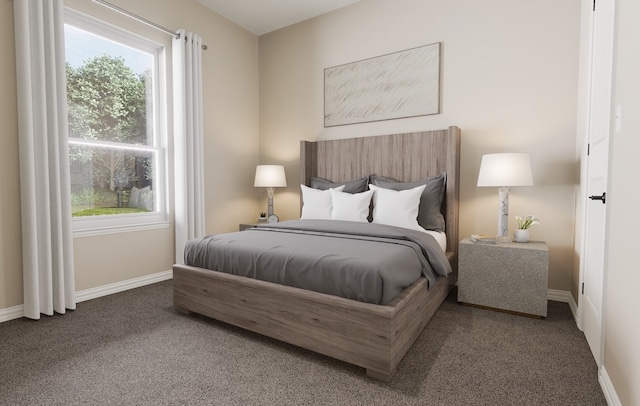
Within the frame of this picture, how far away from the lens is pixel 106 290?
295 cm

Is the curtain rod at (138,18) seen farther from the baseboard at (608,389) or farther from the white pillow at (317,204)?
the baseboard at (608,389)

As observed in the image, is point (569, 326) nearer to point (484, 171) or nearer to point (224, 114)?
point (484, 171)

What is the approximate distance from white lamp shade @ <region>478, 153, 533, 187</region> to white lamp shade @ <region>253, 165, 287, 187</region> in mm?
2252

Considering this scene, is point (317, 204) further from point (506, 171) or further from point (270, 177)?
point (506, 171)

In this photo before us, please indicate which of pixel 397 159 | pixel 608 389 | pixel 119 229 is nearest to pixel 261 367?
pixel 608 389

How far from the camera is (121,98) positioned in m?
3.13

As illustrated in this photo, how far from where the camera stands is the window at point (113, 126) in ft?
9.19

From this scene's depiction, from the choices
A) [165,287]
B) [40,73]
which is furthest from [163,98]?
[165,287]

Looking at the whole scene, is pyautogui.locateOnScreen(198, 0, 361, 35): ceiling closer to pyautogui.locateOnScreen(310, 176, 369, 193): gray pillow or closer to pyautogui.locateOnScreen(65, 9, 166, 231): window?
pyautogui.locateOnScreen(65, 9, 166, 231): window

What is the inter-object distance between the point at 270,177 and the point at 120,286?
73.7 inches

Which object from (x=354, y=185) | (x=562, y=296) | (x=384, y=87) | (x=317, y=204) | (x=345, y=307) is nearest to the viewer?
(x=345, y=307)

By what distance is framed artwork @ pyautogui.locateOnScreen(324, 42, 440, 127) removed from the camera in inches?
128

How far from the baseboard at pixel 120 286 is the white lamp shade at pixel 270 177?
1418 millimetres

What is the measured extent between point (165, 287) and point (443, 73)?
11.3 feet
